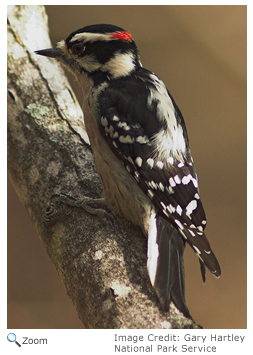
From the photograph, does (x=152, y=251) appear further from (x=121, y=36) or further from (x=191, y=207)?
(x=121, y=36)

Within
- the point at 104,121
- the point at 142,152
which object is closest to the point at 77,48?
the point at 104,121

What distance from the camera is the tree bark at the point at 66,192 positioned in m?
1.06

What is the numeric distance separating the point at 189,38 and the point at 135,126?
1431 mm

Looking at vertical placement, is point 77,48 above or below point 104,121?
above

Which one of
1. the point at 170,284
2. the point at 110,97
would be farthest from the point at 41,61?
the point at 170,284

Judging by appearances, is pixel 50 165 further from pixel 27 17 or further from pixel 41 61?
pixel 27 17

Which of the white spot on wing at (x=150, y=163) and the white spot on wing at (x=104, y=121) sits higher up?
the white spot on wing at (x=104, y=121)

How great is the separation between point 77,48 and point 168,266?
1.05 m

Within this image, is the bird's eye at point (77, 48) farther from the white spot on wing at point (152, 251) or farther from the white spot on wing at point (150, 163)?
the white spot on wing at point (152, 251)

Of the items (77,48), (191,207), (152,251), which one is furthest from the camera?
(77,48)

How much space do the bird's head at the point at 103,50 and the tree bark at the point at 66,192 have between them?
0.87 feet

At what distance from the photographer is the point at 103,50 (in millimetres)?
1532

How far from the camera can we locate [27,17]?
6.55ft
